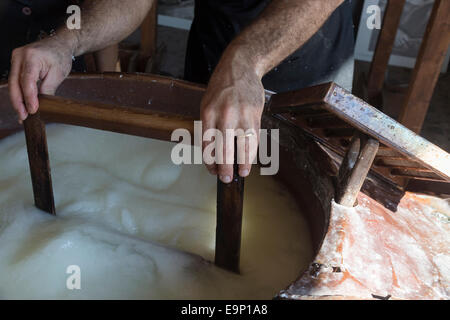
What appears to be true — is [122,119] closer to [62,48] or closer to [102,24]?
[62,48]

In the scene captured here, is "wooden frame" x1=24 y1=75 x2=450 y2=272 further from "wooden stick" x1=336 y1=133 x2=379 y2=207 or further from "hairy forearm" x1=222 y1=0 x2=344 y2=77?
"hairy forearm" x1=222 y1=0 x2=344 y2=77

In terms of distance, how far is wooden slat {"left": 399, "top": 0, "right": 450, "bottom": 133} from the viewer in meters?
2.04

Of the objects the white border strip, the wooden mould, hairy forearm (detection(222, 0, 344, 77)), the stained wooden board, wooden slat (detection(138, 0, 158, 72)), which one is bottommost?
the white border strip

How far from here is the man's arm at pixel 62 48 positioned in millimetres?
1106

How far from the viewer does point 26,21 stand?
70.9 inches

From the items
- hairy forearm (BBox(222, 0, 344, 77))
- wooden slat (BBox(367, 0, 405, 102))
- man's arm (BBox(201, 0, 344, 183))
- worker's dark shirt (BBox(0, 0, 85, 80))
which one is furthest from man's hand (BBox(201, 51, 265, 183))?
wooden slat (BBox(367, 0, 405, 102))

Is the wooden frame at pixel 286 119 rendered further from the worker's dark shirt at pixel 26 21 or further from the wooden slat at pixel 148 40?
the wooden slat at pixel 148 40

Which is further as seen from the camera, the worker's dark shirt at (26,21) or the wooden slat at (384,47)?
the wooden slat at (384,47)

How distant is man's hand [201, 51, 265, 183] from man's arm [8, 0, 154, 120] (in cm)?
45

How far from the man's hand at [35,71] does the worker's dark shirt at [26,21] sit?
55 cm

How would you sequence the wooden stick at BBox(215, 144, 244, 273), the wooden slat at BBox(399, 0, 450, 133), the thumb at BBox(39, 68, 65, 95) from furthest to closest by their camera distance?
the wooden slat at BBox(399, 0, 450, 133), the thumb at BBox(39, 68, 65, 95), the wooden stick at BBox(215, 144, 244, 273)

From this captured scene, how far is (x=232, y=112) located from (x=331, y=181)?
33cm

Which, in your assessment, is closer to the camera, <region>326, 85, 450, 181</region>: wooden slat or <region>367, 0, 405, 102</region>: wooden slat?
<region>326, 85, 450, 181</region>: wooden slat

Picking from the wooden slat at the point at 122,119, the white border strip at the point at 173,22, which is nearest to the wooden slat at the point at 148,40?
the white border strip at the point at 173,22
